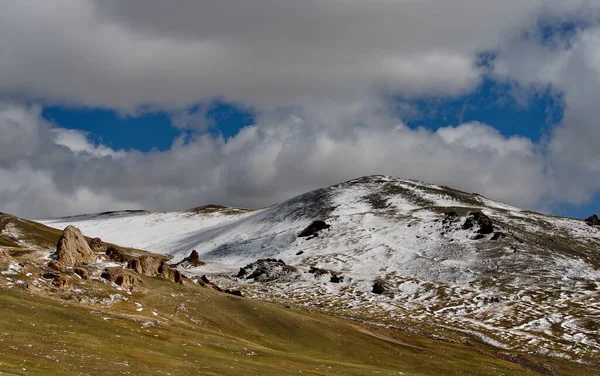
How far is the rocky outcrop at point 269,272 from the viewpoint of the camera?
16485 centimetres

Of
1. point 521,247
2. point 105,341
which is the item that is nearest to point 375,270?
point 521,247

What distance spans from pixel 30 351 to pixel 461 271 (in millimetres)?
148933

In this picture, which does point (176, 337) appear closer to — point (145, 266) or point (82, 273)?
point (82, 273)

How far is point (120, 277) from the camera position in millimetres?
78125

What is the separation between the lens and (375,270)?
17675 cm

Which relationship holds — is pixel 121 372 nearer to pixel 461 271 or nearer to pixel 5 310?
pixel 5 310

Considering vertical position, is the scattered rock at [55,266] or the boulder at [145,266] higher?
the boulder at [145,266]

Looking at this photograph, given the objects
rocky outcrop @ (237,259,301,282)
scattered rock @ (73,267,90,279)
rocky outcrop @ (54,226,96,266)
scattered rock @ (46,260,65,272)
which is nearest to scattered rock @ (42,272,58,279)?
scattered rock @ (46,260,65,272)

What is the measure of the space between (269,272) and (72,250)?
291ft

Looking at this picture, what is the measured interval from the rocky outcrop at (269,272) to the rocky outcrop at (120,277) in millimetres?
85608

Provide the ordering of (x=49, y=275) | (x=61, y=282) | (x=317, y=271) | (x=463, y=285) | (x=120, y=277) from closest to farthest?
1. (x=61, y=282)
2. (x=49, y=275)
3. (x=120, y=277)
4. (x=463, y=285)
5. (x=317, y=271)

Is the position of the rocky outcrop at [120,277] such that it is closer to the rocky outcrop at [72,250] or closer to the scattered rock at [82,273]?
the scattered rock at [82,273]

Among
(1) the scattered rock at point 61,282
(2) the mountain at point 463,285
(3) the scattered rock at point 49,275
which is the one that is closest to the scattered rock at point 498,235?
(2) the mountain at point 463,285

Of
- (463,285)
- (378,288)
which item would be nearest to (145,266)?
(378,288)
